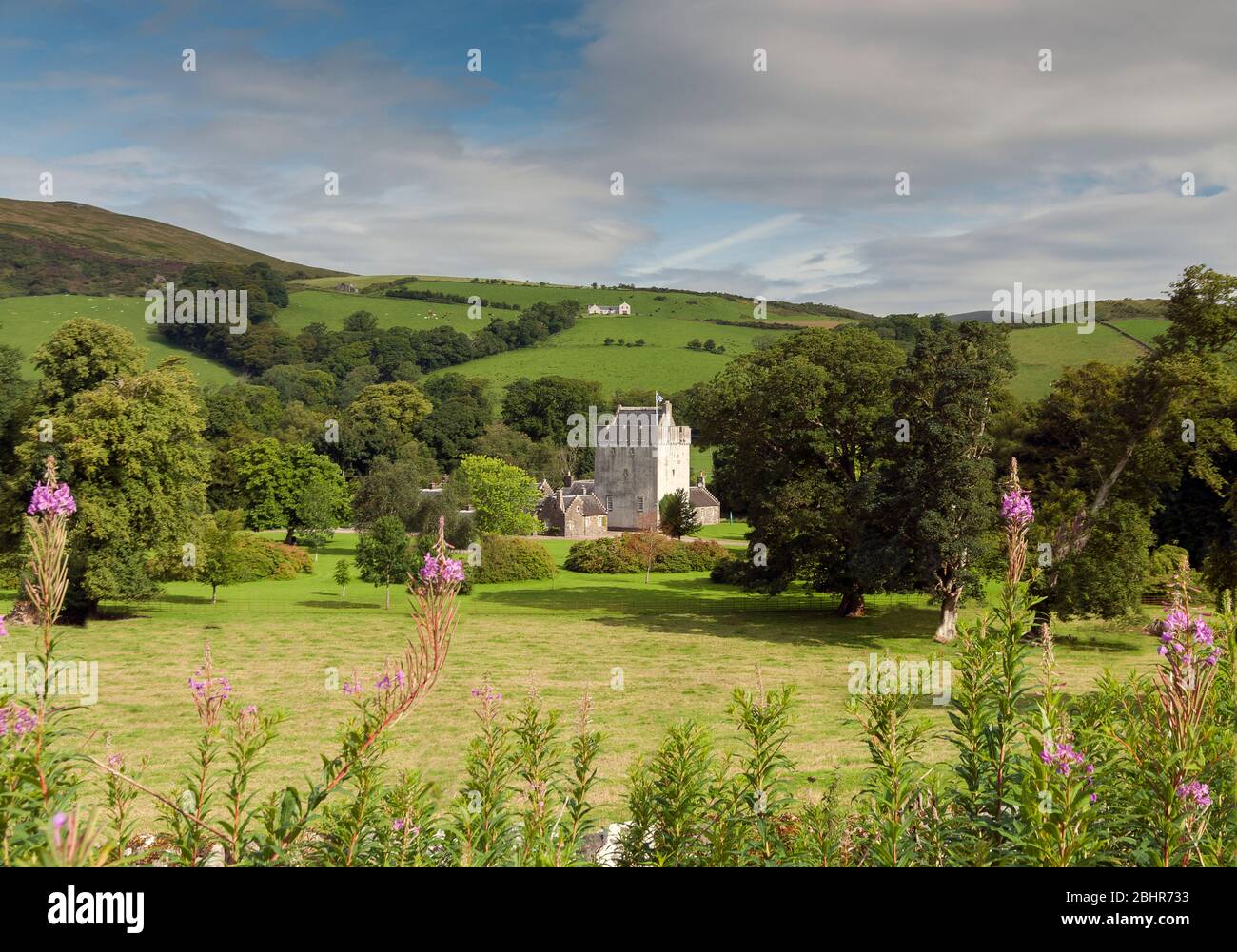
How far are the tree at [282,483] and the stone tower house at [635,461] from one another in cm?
3265

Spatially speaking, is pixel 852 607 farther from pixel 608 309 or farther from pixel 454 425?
pixel 608 309

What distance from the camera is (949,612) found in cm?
3278

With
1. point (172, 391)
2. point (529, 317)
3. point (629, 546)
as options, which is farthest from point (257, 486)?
point (529, 317)

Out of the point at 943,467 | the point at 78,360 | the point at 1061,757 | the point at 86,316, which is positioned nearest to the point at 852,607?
the point at 943,467

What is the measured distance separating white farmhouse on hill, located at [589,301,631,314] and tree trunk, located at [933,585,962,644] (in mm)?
151164

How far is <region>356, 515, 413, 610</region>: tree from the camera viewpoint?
45.2 meters

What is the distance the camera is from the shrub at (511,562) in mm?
58781

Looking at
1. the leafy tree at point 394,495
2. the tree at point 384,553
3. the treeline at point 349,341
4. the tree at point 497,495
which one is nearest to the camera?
the tree at point 384,553

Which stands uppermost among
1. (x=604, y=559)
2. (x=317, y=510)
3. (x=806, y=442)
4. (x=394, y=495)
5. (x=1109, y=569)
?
(x=806, y=442)

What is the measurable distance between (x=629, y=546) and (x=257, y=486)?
31.4 metres

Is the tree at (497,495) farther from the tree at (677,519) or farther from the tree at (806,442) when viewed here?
the tree at (806,442)

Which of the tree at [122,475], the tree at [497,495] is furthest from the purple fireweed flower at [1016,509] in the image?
the tree at [497,495]

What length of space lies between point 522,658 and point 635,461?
211 feet

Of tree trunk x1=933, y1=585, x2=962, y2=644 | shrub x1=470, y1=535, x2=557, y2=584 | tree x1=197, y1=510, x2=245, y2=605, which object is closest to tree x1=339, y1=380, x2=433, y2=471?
shrub x1=470, y1=535, x2=557, y2=584
